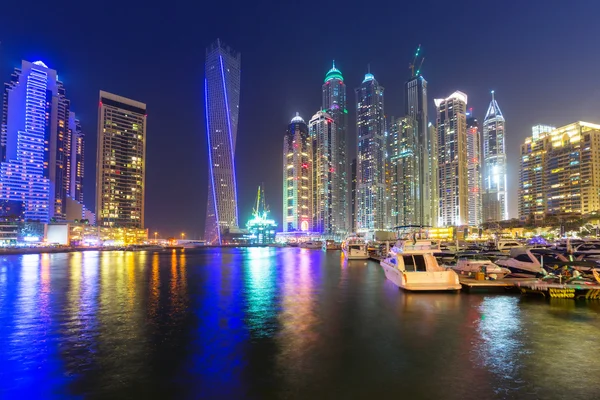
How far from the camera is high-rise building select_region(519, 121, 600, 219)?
420 ft

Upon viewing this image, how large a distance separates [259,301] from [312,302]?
10.2ft

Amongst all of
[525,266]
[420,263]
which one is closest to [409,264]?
[420,263]

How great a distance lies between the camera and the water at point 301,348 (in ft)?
27.1

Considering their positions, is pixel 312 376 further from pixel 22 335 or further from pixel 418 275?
pixel 418 275

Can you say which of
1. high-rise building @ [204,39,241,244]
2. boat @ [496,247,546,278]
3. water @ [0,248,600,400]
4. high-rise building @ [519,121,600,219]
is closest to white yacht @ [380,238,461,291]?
water @ [0,248,600,400]

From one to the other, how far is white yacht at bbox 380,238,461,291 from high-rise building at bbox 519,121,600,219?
133481mm

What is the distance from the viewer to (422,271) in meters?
22.6

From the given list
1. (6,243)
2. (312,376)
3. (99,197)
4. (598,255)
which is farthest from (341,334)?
(99,197)

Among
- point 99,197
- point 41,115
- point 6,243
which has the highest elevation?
point 41,115

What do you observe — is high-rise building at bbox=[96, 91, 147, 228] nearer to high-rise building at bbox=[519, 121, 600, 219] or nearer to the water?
the water

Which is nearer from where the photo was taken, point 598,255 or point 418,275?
point 418,275

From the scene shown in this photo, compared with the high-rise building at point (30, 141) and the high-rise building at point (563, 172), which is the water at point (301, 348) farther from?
the high-rise building at point (30, 141)

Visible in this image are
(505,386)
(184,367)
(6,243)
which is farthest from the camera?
(6,243)

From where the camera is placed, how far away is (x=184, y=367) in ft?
31.7
